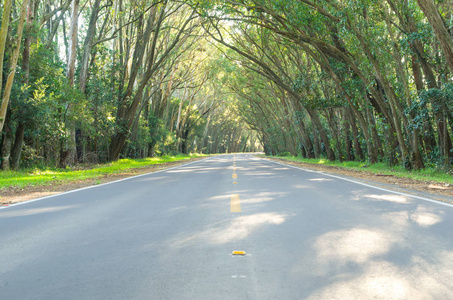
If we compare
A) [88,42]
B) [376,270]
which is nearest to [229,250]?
[376,270]

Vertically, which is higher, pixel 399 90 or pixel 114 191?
pixel 399 90

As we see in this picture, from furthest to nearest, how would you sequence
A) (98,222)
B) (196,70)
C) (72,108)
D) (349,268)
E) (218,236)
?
1. (196,70)
2. (72,108)
3. (98,222)
4. (218,236)
5. (349,268)

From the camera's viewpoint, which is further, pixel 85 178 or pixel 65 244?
pixel 85 178

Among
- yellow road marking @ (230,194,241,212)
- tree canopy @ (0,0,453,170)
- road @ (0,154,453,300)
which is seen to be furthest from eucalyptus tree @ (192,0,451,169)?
road @ (0,154,453,300)

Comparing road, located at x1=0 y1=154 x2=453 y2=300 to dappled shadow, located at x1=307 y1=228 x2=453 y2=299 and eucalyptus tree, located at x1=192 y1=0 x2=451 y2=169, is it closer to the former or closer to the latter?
dappled shadow, located at x1=307 y1=228 x2=453 y2=299

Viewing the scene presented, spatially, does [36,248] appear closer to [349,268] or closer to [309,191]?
[349,268]

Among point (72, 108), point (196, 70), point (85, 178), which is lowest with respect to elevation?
point (85, 178)

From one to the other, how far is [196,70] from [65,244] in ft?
123

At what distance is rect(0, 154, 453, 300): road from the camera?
3340mm

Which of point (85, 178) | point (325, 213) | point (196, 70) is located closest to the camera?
point (325, 213)

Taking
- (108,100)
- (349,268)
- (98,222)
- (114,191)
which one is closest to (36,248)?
(98,222)

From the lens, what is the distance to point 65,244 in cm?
480

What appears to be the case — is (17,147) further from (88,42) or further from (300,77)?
(300,77)

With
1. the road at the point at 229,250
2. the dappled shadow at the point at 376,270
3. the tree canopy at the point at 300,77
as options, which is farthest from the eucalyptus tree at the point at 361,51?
the dappled shadow at the point at 376,270
